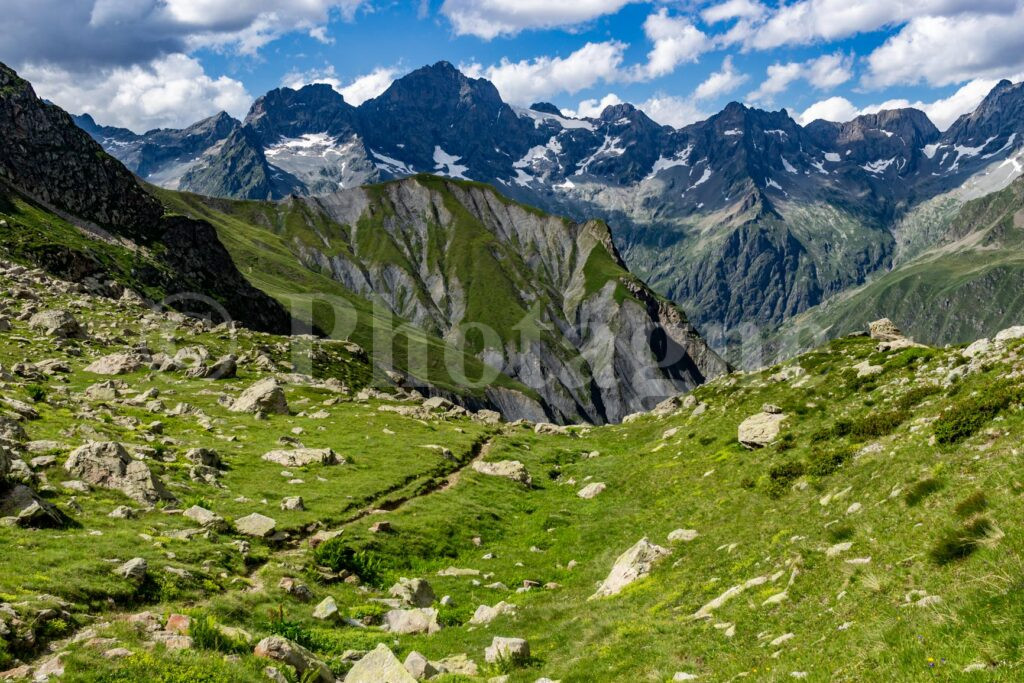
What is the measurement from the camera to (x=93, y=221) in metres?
144

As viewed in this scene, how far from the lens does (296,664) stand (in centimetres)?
1705

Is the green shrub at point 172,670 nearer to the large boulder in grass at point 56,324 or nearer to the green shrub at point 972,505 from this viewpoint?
the green shrub at point 972,505

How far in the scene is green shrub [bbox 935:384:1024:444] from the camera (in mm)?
19375

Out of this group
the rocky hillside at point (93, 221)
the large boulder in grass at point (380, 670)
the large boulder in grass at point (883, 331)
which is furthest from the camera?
the rocky hillside at point (93, 221)

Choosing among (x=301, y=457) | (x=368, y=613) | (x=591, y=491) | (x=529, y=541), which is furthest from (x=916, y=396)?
(x=301, y=457)

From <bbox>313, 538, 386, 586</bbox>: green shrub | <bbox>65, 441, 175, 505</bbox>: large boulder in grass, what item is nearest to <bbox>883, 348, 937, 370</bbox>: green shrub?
<bbox>313, 538, 386, 586</bbox>: green shrub

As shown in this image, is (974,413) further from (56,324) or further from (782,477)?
(56,324)

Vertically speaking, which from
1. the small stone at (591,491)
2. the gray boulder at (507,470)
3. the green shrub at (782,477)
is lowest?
the small stone at (591,491)

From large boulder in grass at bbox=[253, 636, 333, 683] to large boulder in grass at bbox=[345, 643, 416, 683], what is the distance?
3.21 feet

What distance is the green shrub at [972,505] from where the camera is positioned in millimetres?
14094

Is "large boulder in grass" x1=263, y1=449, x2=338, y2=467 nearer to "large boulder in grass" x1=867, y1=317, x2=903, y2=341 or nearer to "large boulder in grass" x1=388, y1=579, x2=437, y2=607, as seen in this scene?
"large boulder in grass" x1=388, y1=579, x2=437, y2=607

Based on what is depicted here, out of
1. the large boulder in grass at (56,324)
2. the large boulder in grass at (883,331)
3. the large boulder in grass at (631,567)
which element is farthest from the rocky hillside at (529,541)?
the large boulder in grass at (56,324)

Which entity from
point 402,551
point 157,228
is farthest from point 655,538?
point 157,228

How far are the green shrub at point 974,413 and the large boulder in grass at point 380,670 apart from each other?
62.3ft
